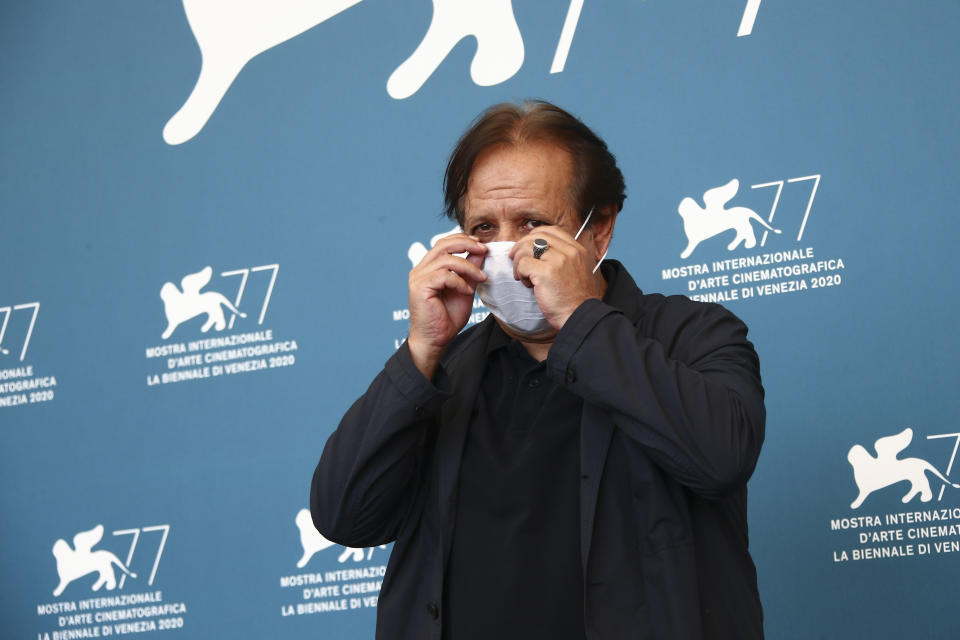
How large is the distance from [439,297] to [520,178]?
220mm

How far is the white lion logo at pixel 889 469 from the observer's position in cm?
219

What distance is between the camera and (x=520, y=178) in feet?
4.57

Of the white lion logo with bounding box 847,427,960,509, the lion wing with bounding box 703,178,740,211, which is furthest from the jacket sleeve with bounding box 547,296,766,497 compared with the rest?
the lion wing with bounding box 703,178,740,211

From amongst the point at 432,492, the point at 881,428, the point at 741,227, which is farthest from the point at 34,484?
the point at 881,428

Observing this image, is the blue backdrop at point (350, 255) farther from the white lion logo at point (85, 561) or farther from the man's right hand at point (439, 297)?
the man's right hand at point (439, 297)

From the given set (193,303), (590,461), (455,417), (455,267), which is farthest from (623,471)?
(193,303)

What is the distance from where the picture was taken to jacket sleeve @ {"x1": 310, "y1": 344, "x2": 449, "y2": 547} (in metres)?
1.27

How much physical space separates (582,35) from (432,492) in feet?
5.48

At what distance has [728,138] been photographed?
7.94 feet

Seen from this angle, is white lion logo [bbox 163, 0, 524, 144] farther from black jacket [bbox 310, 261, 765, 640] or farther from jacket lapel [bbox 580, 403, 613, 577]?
jacket lapel [bbox 580, 403, 613, 577]

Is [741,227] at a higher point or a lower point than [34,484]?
higher

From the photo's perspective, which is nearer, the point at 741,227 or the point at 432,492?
the point at 432,492

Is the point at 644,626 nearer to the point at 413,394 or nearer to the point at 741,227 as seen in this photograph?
the point at 413,394

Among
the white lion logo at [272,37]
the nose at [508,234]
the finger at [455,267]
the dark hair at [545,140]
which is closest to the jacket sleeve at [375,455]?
the finger at [455,267]
